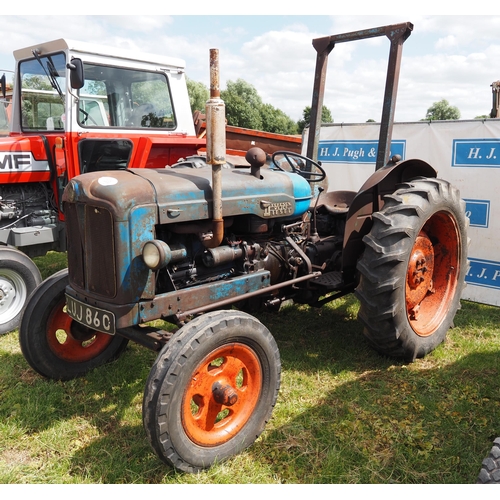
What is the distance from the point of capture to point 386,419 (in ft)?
9.49

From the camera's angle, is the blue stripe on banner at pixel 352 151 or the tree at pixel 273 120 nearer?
the blue stripe on banner at pixel 352 151

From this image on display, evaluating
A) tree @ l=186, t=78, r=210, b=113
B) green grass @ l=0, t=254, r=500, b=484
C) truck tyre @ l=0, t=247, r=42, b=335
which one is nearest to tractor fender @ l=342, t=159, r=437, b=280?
green grass @ l=0, t=254, r=500, b=484

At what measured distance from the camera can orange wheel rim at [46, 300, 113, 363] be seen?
10.5ft

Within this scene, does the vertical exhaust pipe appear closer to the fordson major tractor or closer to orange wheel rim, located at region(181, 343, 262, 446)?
the fordson major tractor

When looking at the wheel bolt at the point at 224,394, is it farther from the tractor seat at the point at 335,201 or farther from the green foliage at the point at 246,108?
the green foliage at the point at 246,108

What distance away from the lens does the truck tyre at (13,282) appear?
4148mm

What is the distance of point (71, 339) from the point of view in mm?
3293

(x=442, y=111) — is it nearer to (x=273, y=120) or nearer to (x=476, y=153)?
(x=273, y=120)

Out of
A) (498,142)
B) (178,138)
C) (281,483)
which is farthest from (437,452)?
(178,138)

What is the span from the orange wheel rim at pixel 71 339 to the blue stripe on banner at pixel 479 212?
379 centimetres

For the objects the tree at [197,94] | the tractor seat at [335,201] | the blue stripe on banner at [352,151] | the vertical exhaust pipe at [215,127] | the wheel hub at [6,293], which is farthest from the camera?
the tree at [197,94]

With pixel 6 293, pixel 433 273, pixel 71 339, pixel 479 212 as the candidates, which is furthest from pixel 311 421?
pixel 479 212

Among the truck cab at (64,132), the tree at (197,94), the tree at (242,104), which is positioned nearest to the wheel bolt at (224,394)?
the truck cab at (64,132)

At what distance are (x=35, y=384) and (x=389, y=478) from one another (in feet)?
7.33
